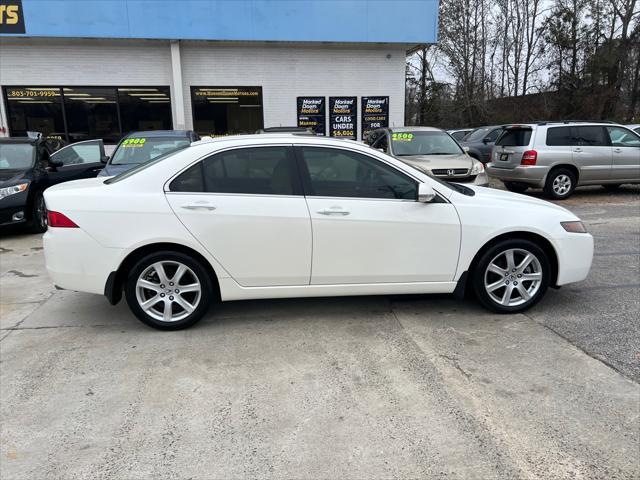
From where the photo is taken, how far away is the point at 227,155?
4137 mm

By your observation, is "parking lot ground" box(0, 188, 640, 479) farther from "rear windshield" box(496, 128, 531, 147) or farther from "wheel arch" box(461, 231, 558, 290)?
"rear windshield" box(496, 128, 531, 147)

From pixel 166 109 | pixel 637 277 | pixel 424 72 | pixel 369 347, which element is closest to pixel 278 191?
pixel 369 347

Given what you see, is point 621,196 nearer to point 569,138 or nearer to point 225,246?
point 569,138

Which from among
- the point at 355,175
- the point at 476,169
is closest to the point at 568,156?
the point at 476,169

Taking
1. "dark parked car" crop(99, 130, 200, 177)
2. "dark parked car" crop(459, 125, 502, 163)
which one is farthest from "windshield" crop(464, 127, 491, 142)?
"dark parked car" crop(99, 130, 200, 177)

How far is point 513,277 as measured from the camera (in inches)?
173

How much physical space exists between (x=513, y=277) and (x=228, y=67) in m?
13.1

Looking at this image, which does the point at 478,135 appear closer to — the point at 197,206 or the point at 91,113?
the point at 91,113

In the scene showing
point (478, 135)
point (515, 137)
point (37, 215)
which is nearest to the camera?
point (37, 215)

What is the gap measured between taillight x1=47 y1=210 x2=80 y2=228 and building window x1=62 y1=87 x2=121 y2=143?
495 inches

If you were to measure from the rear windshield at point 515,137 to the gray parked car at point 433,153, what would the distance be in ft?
6.04

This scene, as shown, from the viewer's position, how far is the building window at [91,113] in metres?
15.0

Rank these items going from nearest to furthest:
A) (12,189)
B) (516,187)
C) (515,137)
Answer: (12,189) < (515,137) < (516,187)

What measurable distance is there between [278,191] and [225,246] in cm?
65
